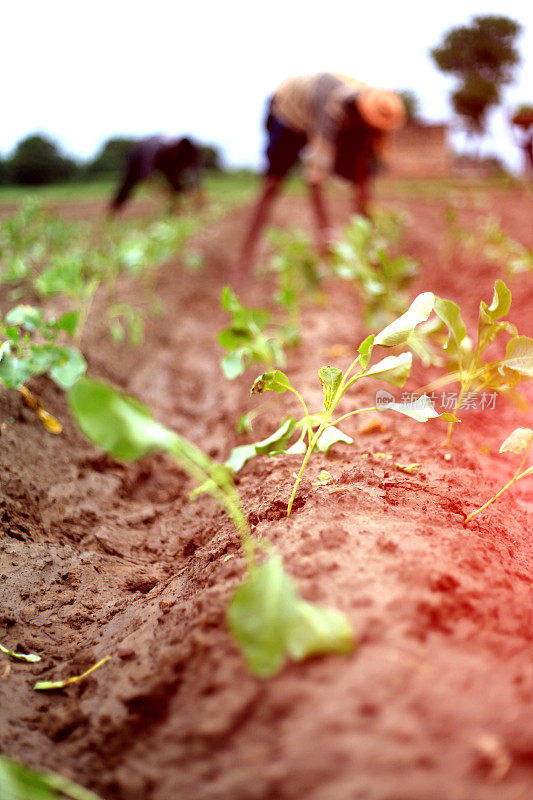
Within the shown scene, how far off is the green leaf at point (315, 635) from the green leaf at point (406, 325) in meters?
0.63

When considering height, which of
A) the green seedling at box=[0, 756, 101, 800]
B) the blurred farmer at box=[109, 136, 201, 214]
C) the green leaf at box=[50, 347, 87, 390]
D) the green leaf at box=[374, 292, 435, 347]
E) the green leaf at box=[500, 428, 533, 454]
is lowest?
the green seedling at box=[0, 756, 101, 800]

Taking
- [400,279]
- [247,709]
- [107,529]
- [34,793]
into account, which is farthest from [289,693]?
[400,279]

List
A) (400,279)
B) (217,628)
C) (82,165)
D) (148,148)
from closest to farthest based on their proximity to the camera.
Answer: (217,628)
(400,279)
(148,148)
(82,165)

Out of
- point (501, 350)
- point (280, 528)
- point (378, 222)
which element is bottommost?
point (280, 528)

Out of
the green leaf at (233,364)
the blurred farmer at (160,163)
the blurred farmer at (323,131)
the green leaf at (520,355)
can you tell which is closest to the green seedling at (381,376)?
the green leaf at (520,355)

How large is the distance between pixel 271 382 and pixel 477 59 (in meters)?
36.7

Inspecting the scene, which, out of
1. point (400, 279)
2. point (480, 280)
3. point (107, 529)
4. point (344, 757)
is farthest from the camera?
point (480, 280)

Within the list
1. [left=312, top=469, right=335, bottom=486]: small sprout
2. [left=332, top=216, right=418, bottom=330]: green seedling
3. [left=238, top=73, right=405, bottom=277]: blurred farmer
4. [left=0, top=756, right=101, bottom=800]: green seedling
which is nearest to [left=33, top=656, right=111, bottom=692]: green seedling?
[left=0, top=756, right=101, bottom=800]: green seedling

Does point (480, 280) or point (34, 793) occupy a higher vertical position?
point (480, 280)

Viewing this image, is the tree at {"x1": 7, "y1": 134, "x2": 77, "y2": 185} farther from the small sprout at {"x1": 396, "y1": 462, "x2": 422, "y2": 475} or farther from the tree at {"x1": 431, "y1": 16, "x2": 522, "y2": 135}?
the tree at {"x1": 431, "y1": 16, "x2": 522, "y2": 135}

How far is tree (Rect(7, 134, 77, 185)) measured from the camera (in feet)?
54.5

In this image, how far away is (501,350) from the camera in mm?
2936

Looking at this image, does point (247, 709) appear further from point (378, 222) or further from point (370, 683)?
point (378, 222)

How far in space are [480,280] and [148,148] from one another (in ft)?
14.2
